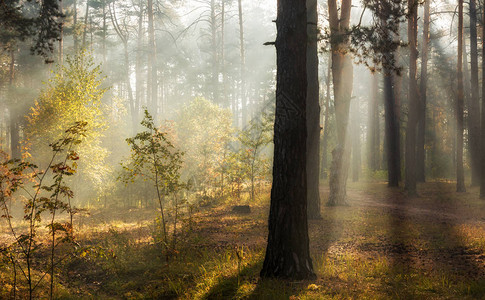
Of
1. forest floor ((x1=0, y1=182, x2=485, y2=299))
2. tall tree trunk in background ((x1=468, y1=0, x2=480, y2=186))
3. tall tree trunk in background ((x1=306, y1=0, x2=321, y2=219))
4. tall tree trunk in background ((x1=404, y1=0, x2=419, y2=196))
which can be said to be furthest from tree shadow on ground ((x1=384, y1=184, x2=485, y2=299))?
tall tree trunk in background ((x1=468, y1=0, x2=480, y2=186))

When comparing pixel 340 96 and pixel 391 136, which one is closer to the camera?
pixel 340 96

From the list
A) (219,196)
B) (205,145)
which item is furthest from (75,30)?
(219,196)

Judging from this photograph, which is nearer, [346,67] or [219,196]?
[346,67]

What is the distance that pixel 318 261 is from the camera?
6227 mm

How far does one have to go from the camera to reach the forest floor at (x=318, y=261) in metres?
4.87

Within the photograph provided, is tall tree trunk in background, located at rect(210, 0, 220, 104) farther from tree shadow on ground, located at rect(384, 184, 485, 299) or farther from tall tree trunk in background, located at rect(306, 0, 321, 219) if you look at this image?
tree shadow on ground, located at rect(384, 184, 485, 299)

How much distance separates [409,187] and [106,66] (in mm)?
32536

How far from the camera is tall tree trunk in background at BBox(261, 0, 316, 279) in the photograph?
527cm

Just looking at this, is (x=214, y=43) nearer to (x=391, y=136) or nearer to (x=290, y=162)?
(x=391, y=136)

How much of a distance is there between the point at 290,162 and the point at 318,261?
2.07 m

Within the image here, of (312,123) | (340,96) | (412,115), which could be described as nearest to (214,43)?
(412,115)

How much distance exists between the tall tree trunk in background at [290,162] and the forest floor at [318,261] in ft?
1.24

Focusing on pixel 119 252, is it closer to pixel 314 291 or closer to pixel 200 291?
pixel 200 291

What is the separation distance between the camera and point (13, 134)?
22031 millimetres
